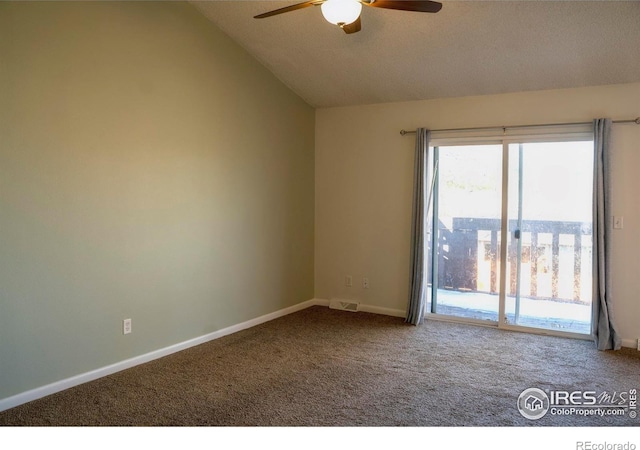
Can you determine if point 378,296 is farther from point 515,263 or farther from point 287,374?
point 287,374

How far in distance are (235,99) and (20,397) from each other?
117 inches

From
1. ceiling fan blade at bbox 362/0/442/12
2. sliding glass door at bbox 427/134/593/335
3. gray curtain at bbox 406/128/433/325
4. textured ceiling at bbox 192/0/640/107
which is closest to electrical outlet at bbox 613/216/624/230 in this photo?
sliding glass door at bbox 427/134/593/335

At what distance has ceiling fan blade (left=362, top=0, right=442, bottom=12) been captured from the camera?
261 cm

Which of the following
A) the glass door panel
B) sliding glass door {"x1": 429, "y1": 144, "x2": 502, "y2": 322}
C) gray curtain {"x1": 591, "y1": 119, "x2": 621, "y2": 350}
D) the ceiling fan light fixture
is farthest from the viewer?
sliding glass door {"x1": 429, "y1": 144, "x2": 502, "y2": 322}

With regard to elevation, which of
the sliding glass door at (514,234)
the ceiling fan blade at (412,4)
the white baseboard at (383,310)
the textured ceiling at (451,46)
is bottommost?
the white baseboard at (383,310)

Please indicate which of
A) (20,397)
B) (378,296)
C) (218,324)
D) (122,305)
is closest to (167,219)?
(122,305)

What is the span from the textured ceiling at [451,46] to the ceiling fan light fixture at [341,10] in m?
1.07

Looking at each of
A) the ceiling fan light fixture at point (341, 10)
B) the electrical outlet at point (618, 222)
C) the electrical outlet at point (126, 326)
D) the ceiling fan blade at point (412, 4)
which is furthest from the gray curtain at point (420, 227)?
the electrical outlet at point (126, 326)

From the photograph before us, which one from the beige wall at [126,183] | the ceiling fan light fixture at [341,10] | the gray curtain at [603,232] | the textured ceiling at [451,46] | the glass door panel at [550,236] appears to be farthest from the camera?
the glass door panel at [550,236]

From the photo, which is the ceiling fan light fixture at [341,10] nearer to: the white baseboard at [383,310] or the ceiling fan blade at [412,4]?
the ceiling fan blade at [412,4]

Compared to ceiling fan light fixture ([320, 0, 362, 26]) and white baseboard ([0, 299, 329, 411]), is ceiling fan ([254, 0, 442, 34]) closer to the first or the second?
ceiling fan light fixture ([320, 0, 362, 26])

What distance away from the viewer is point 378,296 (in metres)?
5.31

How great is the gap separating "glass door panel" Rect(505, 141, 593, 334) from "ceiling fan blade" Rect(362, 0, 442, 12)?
2.34 meters

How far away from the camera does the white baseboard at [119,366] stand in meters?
2.84
